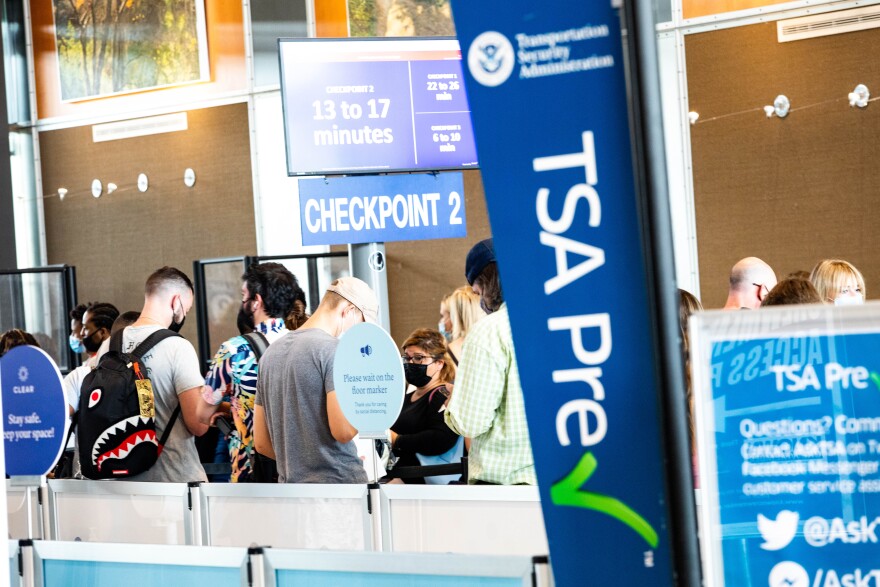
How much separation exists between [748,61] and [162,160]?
564cm

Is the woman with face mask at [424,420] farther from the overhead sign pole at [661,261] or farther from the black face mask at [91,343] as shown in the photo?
the overhead sign pole at [661,261]

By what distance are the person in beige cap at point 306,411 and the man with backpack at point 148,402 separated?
30 centimetres

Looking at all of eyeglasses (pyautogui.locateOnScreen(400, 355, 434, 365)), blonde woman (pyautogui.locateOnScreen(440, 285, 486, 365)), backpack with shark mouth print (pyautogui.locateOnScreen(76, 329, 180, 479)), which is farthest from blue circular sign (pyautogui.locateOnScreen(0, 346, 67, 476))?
blonde woman (pyautogui.locateOnScreen(440, 285, 486, 365))

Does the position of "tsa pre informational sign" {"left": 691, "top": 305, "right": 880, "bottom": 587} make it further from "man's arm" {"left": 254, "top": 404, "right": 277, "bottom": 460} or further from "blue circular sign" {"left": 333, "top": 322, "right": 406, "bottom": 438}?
"man's arm" {"left": 254, "top": 404, "right": 277, "bottom": 460}

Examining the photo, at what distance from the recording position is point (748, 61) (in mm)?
7758

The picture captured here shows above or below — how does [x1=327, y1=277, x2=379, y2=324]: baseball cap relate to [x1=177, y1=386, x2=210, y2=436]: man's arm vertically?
above

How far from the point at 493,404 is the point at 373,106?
287cm

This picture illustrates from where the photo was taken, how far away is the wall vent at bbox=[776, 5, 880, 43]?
715 centimetres

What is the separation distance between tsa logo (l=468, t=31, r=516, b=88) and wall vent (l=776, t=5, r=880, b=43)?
20.0 ft

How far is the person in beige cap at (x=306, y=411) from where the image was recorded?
12.0ft

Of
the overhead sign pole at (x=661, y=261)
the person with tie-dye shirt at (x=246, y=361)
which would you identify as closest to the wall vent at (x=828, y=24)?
the person with tie-dye shirt at (x=246, y=361)

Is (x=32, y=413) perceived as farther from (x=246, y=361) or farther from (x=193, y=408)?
(x=246, y=361)

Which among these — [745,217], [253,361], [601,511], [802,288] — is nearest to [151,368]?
[253,361]

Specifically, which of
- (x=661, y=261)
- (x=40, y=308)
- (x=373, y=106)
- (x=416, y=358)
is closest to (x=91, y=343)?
(x=416, y=358)
